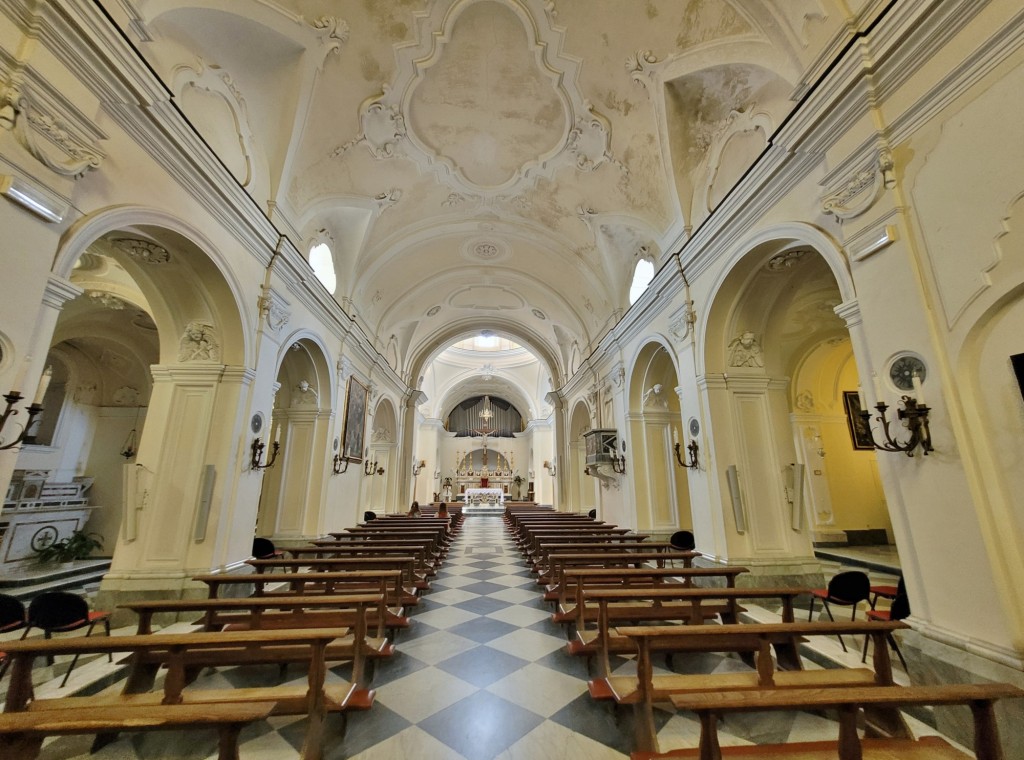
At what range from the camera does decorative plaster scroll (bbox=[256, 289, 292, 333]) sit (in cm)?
537

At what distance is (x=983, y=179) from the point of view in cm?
236

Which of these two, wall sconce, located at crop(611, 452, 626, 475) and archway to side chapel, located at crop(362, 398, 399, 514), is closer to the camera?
wall sconce, located at crop(611, 452, 626, 475)

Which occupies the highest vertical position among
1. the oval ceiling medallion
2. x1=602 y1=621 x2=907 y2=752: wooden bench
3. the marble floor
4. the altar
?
the oval ceiling medallion

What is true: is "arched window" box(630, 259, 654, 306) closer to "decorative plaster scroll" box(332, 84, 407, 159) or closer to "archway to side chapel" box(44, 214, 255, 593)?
"decorative plaster scroll" box(332, 84, 407, 159)

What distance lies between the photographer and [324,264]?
7.79 m

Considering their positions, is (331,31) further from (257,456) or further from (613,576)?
(613,576)

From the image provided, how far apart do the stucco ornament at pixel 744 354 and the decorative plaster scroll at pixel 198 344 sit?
648 cm

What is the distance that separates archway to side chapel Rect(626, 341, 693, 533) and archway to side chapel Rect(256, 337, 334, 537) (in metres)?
5.86

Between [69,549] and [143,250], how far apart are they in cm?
640

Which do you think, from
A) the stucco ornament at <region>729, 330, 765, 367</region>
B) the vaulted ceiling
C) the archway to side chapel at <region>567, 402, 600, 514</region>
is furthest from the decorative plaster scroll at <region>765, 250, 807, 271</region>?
the archway to side chapel at <region>567, 402, 600, 514</region>

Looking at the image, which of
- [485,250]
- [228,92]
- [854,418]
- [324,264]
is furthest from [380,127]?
[854,418]

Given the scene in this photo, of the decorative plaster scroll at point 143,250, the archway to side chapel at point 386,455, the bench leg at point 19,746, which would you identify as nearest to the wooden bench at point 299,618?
the bench leg at point 19,746

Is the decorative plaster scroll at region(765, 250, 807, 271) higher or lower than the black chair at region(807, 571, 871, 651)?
higher

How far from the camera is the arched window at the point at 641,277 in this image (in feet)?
25.6
